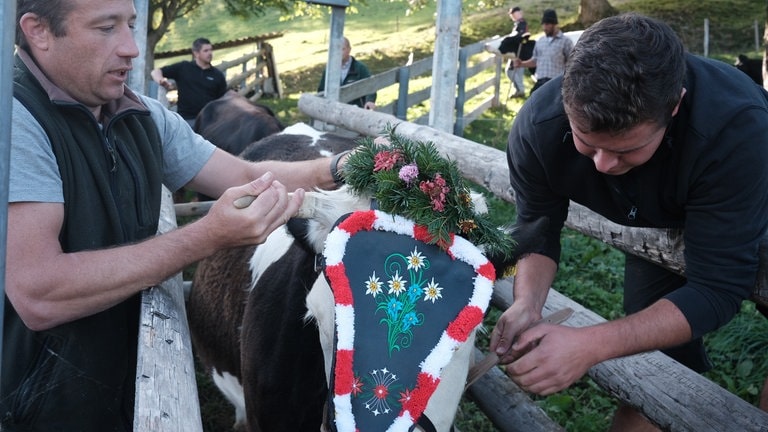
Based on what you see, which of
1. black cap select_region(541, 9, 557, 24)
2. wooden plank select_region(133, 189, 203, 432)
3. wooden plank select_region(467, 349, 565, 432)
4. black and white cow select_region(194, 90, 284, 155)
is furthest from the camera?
black cap select_region(541, 9, 557, 24)

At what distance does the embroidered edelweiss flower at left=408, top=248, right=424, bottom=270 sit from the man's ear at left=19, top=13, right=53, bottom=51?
1.28 meters

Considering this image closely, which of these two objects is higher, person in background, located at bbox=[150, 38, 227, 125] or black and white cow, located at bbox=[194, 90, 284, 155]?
black and white cow, located at bbox=[194, 90, 284, 155]

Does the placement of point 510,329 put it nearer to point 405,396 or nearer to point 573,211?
point 405,396

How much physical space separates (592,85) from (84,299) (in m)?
1.56

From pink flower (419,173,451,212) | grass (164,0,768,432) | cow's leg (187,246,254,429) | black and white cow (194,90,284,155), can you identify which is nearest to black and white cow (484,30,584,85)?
grass (164,0,768,432)

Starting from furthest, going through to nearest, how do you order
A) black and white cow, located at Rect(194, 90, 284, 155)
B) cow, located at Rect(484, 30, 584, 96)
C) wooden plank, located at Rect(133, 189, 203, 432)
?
cow, located at Rect(484, 30, 584, 96), black and white cow, located at Rect(194, 90, 284, 155), wooden plank, located at Rect(133, 189, 203, 432)

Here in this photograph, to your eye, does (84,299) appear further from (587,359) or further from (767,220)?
(767,220)

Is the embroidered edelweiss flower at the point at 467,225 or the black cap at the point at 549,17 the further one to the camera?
the black cap at the point at 549,17

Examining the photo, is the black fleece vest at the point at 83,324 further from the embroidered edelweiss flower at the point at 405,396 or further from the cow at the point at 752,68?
the cow at the point at 752,68

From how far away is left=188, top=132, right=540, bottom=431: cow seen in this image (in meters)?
2.58

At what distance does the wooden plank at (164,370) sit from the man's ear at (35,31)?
Answer: 2.71 feet

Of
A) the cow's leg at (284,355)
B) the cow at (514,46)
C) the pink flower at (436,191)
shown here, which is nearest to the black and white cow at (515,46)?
the cow at (514,46)

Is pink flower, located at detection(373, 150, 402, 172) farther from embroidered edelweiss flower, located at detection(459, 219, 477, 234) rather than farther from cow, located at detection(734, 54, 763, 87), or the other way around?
cow, located at detection(734, 54, 763, 87)

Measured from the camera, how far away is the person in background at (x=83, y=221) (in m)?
2.24
